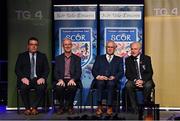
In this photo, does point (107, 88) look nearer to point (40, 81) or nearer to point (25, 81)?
point (40, 81)

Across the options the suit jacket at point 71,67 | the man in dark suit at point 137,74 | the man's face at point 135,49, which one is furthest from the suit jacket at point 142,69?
the suit jacket at point 71,67

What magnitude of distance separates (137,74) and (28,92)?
2049mm

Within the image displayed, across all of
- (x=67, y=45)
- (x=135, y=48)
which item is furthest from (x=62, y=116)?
(x=135, y=48)

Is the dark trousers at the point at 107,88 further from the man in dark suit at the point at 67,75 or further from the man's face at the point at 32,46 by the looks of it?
the man's face at the point at 32,46

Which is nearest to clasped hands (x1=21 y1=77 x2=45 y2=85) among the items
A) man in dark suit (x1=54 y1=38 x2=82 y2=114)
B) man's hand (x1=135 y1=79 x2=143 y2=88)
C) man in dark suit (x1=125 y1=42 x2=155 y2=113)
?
man in dark suit (x1=54 y1=38 x2=82 y2=114)

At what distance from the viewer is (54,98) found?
406 inches

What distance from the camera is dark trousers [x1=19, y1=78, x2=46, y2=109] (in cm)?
1001

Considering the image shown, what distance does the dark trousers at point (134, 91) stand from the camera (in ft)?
32.7

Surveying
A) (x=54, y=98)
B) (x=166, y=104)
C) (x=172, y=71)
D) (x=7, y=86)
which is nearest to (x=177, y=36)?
(x=172, y=71)

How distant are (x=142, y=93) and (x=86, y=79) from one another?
130cm

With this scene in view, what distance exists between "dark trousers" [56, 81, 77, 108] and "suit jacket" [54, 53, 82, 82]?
23 cm

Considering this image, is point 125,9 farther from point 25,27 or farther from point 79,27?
point 25,27

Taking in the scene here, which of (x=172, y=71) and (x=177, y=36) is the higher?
(x=177, y=36)

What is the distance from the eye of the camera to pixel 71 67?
33.5 feet
